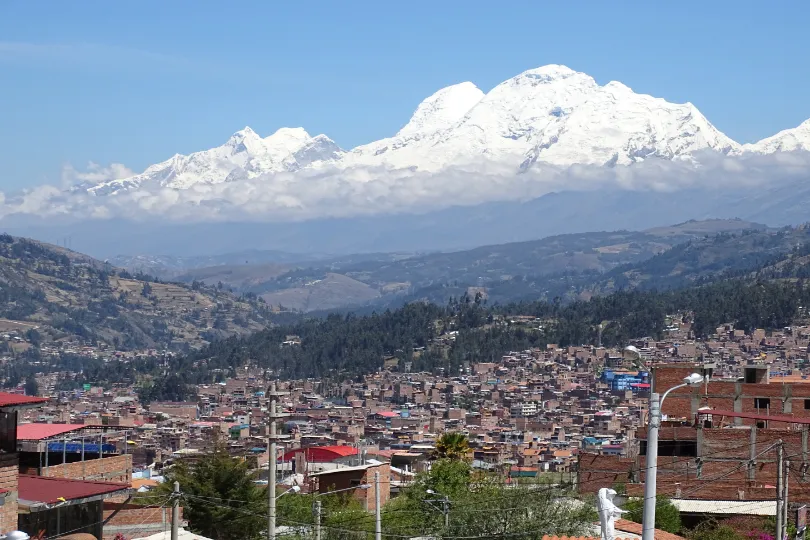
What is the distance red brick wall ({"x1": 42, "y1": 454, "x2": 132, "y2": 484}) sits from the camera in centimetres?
4665

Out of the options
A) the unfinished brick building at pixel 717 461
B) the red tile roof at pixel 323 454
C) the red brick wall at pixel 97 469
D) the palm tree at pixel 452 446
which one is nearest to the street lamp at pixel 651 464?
the red brick wall at pixel 97 469

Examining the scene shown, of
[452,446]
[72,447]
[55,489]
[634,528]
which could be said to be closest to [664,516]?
[634,528]

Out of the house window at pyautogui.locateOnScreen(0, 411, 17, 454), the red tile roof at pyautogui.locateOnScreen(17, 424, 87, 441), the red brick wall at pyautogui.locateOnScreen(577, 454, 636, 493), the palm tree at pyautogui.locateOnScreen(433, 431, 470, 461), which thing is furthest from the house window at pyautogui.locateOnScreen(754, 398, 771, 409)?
the house window at pyautogui.locateOnScreen(0, 411, 17, 454)

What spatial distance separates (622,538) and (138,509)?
533 inches

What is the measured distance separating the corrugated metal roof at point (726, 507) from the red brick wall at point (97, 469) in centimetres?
1976

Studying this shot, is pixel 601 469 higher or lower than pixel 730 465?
lower

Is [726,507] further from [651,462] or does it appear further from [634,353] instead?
[634,353]

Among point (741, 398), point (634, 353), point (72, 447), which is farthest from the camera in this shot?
point (741, 398)

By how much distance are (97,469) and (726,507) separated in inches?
900

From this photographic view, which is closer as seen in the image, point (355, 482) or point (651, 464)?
point (651, 464)

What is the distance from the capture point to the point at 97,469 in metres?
51.0

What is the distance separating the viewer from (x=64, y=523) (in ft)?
102

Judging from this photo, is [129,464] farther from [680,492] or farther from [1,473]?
[1,473]

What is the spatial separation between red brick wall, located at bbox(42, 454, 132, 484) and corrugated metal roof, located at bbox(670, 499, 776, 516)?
64.8ft
